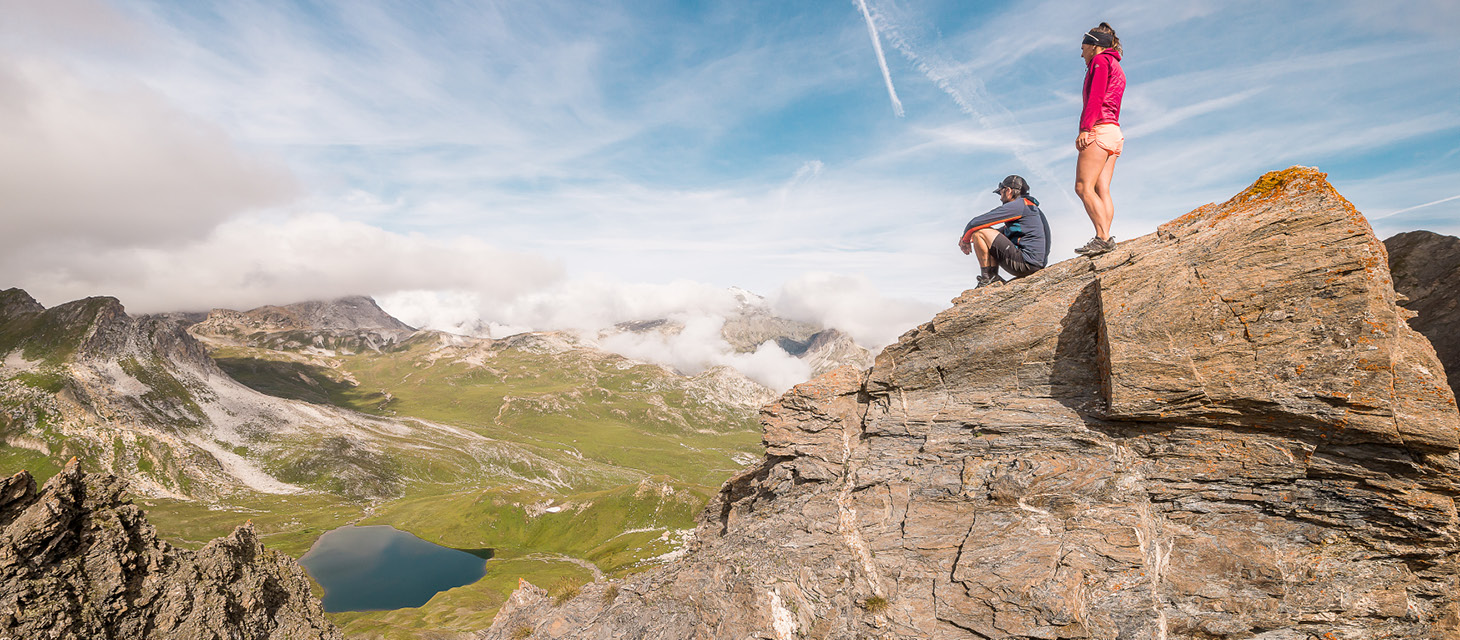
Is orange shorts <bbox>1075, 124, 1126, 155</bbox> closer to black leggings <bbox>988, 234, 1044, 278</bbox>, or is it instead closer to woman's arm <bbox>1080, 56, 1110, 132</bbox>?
woman's arm <bbox>1080, 56, 1110, 132</bbox>

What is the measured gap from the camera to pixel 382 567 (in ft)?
562

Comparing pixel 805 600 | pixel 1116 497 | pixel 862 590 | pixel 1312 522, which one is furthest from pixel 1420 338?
pixel 805 600

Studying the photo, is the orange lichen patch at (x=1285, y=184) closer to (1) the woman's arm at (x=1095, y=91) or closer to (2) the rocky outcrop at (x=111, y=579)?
(1) the woman's arm at (x=1095, y=91)

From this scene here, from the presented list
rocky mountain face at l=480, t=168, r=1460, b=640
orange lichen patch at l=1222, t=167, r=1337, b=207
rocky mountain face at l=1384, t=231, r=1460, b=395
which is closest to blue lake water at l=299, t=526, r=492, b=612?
rocky mountain face at l=480, t=168, r=1460, b=640

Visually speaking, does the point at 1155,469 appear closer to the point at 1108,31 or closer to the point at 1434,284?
the point at 1108,31

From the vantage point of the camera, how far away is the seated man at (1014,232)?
20891 mm

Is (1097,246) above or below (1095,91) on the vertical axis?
below

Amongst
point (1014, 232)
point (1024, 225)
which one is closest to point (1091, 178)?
point (1024, 225)

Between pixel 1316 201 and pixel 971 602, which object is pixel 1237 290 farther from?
pixel 971 602

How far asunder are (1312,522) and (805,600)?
1492 cm

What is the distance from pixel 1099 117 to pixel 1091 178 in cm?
197

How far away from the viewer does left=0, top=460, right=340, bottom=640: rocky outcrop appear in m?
22.1

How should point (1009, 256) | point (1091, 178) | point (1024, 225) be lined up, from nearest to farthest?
point (1091, 178)
point (1024, 225)
point (1009, 256)

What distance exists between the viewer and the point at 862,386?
26.1 meters
